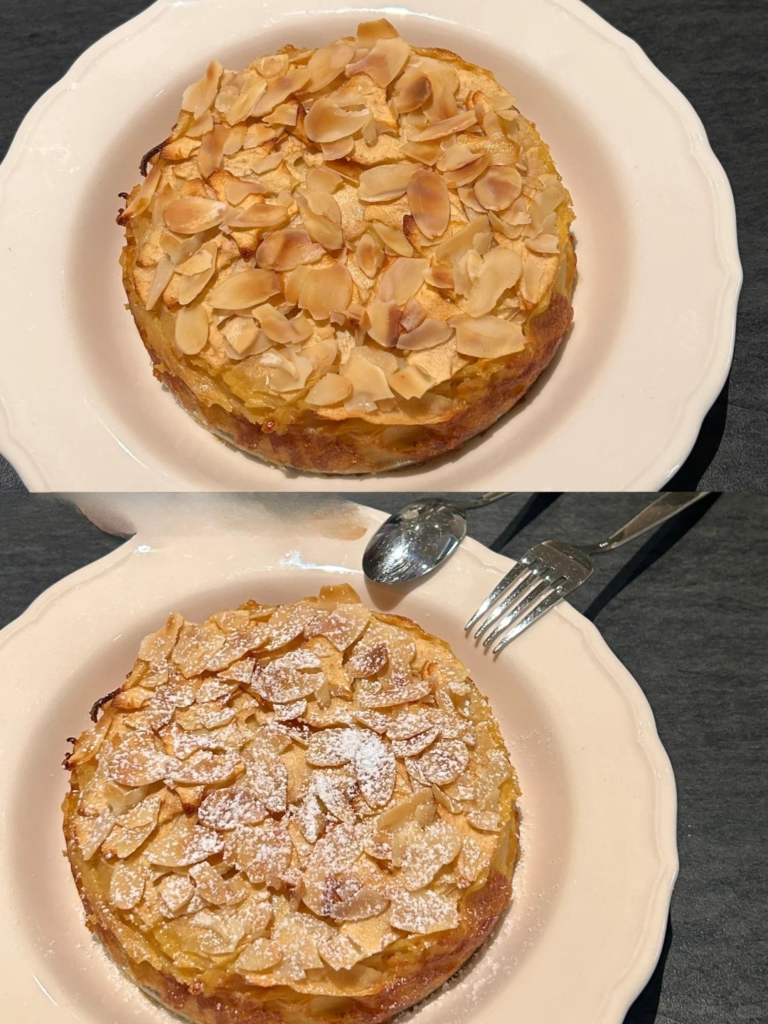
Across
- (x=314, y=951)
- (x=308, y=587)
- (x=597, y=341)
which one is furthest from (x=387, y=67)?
(x=314, y=951)

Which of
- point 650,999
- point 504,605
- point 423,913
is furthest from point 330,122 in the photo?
point 650,999

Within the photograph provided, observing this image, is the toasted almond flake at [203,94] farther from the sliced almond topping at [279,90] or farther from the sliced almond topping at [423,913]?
the sliced almond topping at [423,913]

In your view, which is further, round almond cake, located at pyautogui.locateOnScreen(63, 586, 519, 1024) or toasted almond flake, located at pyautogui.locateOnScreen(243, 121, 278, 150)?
toasted almond flake, located at pyautogui.locateOnScreen(243, 121, 278, 150)

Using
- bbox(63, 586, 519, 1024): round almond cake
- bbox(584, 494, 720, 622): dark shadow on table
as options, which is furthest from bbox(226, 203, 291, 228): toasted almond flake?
bbox(584, 494, 720, 622): dark shadow on table

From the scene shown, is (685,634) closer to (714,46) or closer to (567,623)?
(567,623)

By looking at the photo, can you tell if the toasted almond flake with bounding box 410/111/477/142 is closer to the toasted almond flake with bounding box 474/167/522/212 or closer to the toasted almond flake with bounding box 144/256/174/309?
the toasted almond flake with bounding box 474/167/522/212

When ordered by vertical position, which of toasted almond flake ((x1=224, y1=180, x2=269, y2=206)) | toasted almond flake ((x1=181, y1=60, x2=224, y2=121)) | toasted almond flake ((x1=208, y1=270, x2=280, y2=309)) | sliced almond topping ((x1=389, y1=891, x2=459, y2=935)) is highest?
toasted almond flake ((x1=181, y1=60, x2=224, y2=121))

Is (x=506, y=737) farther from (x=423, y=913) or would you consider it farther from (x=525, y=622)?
(x=423, y=913)

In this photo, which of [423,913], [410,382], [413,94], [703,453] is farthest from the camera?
[703,453]
